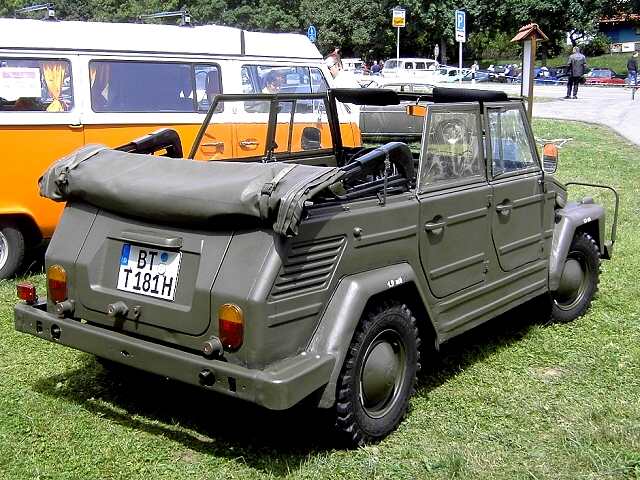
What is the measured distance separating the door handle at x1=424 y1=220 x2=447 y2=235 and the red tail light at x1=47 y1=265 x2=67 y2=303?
6.34ft

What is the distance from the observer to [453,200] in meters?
4.59

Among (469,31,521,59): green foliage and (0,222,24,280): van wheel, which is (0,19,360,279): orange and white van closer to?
(0,222,24,280): van wheel

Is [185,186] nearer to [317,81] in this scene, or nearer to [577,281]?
[577,281]

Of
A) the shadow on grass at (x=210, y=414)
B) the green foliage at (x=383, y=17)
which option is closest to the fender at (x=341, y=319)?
the shadow on grass at (x=210, y=414)

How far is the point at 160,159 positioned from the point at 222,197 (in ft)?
2.51

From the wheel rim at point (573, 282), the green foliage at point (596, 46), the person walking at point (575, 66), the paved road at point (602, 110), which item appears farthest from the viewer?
the green foliage at point (596, 46)

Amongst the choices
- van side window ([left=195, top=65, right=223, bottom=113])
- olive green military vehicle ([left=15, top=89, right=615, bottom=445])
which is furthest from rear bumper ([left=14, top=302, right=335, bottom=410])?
van side window ([left=195, top=65, right=223, bottom=113])

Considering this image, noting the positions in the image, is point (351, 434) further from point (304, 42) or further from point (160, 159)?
point (304, 42)

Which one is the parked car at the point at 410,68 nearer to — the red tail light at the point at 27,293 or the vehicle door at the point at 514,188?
the vehicle door at the point at 514,188

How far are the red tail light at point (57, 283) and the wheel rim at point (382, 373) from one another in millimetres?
1604

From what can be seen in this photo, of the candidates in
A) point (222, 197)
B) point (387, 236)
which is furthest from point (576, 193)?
point (222, 197)

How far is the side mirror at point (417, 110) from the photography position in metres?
4.72

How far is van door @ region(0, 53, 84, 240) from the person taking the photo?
7125mm

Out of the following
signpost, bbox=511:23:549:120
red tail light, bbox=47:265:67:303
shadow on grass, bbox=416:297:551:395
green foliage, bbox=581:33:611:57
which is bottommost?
shadow on grass, bbox=416:297:551:395
